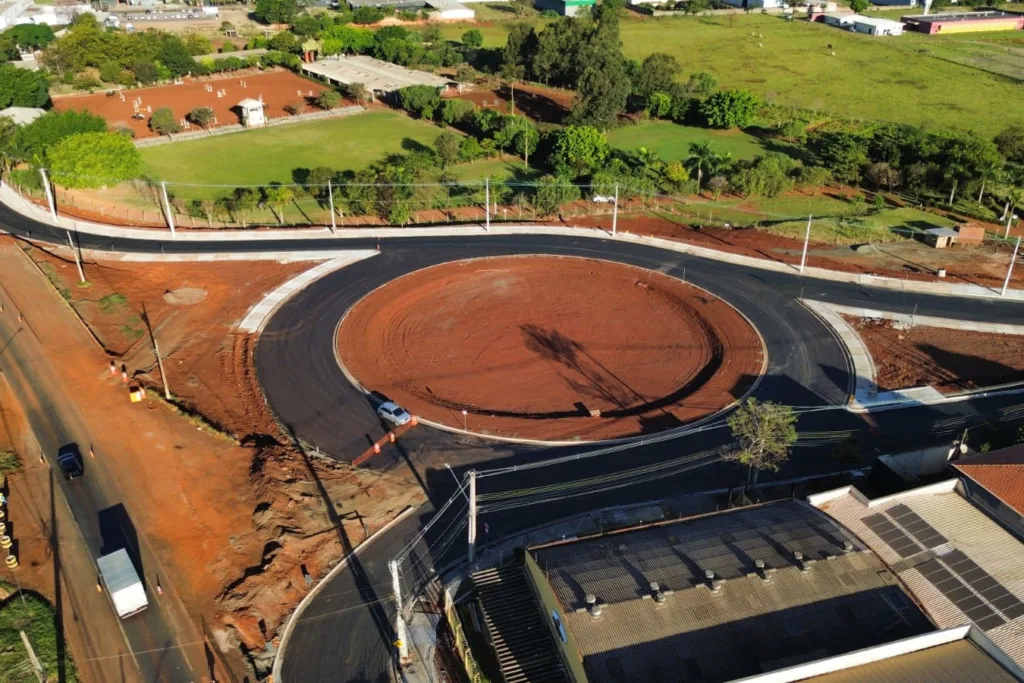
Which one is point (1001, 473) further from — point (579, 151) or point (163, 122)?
point (163, 122)

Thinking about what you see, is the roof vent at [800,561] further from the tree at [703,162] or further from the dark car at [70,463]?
the tree at [703,162]

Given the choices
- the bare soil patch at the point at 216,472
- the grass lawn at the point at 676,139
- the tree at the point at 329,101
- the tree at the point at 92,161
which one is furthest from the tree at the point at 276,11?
the bare soil patch at the point at 216,472

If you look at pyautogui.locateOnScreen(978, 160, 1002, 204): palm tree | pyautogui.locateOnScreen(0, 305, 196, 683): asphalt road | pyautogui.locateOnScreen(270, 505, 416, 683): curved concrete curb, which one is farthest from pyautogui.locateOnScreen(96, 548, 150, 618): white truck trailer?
pyautogui.locateOnScreen(978, 160, 1002, 204): palm tree

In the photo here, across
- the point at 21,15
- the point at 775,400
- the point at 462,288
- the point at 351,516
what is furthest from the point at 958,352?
the point at 21,15

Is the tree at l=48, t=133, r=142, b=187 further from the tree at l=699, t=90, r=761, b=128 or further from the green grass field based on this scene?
the green grass field

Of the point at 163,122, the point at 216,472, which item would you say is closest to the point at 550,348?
the point at 216,472

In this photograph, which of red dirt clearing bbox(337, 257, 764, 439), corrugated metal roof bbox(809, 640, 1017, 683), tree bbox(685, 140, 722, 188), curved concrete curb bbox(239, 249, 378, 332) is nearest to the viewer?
corrugated metal roof bbox(809, 640, 1017, 683)
